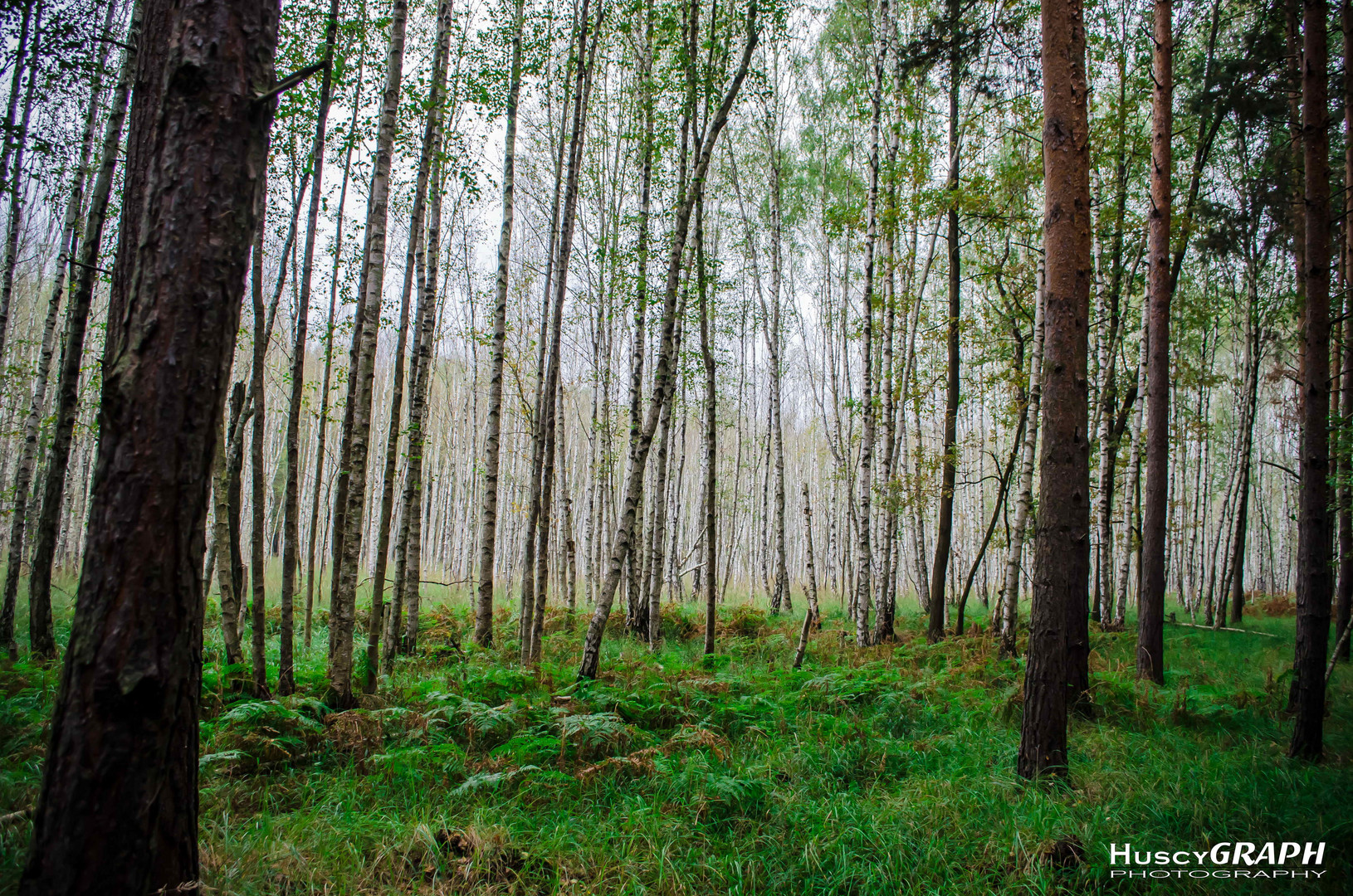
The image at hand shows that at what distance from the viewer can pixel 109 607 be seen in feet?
5.98

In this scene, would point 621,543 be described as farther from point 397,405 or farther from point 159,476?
point 159,476

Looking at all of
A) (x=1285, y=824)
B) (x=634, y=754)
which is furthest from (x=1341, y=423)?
(x=634, y=754)

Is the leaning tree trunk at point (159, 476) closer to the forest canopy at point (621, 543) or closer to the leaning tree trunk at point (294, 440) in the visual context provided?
the forest canopy at point (621, 543)

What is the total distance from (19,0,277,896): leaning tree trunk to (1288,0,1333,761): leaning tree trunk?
20.4ft

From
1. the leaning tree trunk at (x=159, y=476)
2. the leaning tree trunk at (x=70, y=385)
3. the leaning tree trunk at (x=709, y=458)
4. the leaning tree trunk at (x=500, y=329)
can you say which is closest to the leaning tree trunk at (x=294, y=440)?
the leaning tree trunk at (x=70, y=385)

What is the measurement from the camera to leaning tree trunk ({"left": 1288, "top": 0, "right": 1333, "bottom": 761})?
4.04 metres

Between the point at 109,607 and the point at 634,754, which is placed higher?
the point at 109,607

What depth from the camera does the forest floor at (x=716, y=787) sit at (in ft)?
8.84

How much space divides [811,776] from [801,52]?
14.5 metres

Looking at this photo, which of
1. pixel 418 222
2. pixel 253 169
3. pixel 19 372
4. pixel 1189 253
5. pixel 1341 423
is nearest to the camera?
pixel 253 169

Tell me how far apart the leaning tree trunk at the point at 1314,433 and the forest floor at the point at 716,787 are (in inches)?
16.7

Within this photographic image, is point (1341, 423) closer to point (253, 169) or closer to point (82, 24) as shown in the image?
point (253, 169)

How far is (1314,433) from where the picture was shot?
4273 mm

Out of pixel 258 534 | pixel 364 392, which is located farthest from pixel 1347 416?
pixel 258 534
